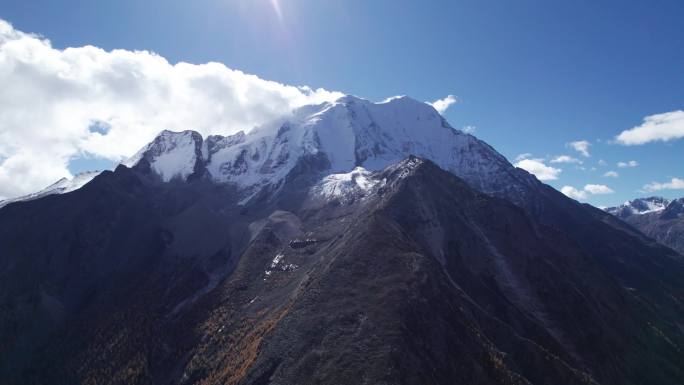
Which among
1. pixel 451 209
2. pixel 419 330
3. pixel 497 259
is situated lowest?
pixel 419 330

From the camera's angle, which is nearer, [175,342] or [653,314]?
[175,342]

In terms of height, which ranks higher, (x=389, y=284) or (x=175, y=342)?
(x=389, y=284)

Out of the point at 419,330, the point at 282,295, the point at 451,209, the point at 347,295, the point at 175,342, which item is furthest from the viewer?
the point at 451,209

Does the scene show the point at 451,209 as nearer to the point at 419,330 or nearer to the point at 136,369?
the point at 419,330

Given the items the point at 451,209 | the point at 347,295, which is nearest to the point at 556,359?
the point at 347,295

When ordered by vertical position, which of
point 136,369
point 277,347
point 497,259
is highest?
point 497,259

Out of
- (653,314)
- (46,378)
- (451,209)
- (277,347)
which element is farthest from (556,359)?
(46,378)

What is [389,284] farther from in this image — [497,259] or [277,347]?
[497,259]

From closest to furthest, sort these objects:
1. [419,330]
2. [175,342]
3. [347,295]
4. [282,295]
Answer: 1. [419,330]
2. [347,295]
3. [282,295]
4. [175,342]

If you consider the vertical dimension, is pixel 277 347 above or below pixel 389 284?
below
